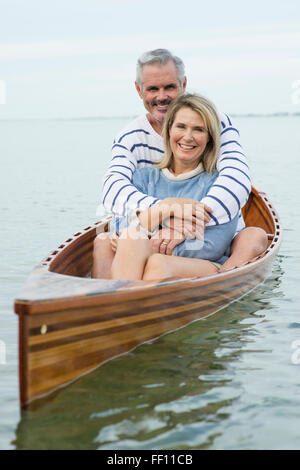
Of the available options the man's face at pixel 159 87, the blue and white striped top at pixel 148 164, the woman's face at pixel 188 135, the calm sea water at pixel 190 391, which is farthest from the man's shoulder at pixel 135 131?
the calm sea water at pixel 190 391

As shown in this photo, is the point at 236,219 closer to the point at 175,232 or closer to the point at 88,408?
the point at 175,232

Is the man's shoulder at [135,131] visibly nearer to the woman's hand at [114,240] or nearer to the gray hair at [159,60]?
the gray hair at [159,60]

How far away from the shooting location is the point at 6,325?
4992 mm

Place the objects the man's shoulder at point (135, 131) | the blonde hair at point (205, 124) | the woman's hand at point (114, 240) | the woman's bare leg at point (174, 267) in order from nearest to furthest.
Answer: the woman's bare leg at point (174, 267)
the blonde hair at point (205, 124)
the woman's hand at point (114, 240)
the man's shoulder at point (135, 131)

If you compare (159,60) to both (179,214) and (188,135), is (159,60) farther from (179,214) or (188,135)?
(179,214)

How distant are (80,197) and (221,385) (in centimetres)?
1087

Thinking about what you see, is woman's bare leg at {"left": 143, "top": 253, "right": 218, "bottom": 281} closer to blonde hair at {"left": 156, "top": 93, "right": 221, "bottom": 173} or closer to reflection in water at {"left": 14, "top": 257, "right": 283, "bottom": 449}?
reflection in water at {"left": 14, "top": 257, "right": 283, "bottom": 449}

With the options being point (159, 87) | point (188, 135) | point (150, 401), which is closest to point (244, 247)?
point (188, 135)

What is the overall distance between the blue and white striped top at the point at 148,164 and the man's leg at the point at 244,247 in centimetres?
41

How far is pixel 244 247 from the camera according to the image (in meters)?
5.10

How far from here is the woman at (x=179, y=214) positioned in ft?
13.9

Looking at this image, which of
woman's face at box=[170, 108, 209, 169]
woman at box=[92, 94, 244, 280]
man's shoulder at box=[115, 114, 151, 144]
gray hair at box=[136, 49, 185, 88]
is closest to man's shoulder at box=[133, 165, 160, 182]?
woman at box=[92, 94, 244, 280]

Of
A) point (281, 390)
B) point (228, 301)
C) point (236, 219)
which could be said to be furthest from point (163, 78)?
point (281, 390)
